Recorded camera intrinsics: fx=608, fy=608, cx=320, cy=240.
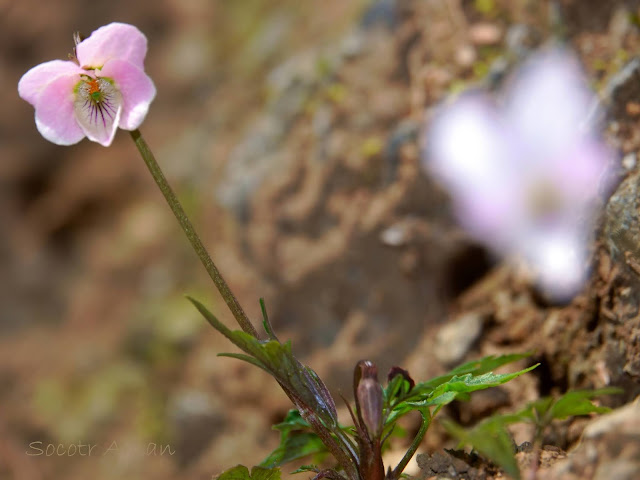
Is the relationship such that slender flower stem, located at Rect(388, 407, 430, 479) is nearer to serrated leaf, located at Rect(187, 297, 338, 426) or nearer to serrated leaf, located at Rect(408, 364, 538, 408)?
serrated leaf, located at Rect(408, 364, 538, 408)

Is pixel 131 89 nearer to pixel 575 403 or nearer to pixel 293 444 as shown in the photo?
pixel 293 444

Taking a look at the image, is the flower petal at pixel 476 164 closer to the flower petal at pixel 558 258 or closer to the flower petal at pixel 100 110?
the flower petal at pixel 558 258

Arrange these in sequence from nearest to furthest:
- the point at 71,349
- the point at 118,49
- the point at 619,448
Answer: the point at 619,448 → the point at 118,49 → the point at 71,349

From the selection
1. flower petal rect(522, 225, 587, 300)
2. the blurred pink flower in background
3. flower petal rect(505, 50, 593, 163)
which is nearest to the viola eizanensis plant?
flower petal rect(522, 225, 587, 300)

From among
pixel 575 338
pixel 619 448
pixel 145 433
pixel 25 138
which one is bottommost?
pixel 619 448

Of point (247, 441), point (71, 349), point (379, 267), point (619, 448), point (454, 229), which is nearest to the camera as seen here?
point (619, 448)

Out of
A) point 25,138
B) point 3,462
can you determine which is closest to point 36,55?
point 25,138

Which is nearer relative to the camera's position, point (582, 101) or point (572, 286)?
point (572, 286)

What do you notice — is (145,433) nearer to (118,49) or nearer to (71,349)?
(71,349)
